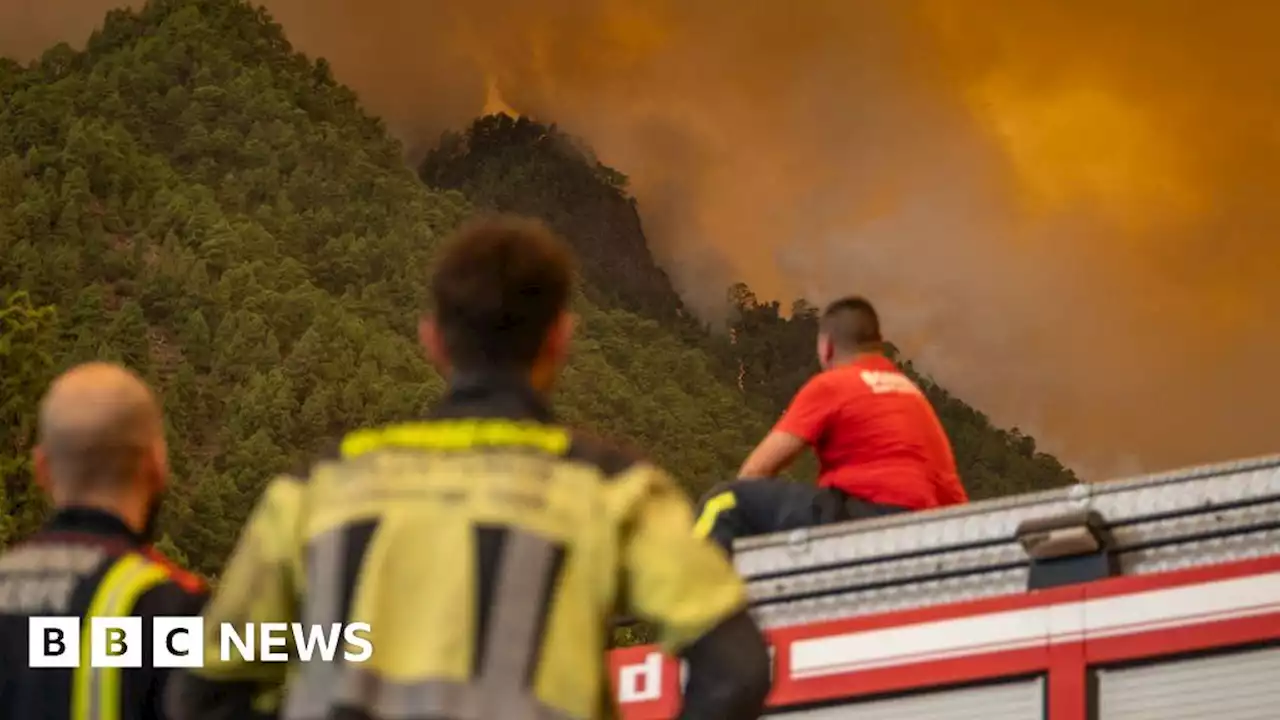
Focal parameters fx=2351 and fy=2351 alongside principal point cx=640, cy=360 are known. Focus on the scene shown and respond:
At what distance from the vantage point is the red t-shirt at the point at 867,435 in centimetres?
686

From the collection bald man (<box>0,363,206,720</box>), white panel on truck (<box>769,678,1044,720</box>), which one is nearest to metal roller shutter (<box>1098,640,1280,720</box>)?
white panel on truck (<box>769,678,1044,720</box>)

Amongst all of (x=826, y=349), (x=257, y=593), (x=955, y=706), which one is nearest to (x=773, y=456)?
(x=826, y=349)

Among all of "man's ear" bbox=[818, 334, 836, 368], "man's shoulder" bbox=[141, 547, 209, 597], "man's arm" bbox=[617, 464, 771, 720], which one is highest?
"man's ear" bbox=[818, 334, 836, 368]

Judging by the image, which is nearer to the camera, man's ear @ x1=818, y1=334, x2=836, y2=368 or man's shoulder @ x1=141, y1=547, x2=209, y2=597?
man's shoulder @ x1=141, y1=547, x2=209, y2=597

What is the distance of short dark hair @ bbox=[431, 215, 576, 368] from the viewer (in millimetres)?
2816

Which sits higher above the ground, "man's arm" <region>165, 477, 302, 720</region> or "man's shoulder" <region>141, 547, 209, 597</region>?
"man's shoulder" <region>141, 547, 209, 597</region>

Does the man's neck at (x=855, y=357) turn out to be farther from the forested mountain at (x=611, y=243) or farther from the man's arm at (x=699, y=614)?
the forested mountain at (x=611, y=243)

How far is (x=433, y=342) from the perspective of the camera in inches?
114

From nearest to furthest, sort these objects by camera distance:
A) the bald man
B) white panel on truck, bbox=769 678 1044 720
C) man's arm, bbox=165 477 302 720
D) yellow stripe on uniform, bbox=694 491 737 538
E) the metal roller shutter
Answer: man's arm, bbox=165 477 302 720 < the bald man < the metal roller shutter < white panel on truck, bbox=769 678 1044 720 < yellow stripe on uniform, bbox=694 491 737 538

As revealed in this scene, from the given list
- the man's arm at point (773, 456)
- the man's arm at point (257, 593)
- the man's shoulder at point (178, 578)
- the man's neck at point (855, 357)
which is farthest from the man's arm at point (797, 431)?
the man's arm at point (257, 593)

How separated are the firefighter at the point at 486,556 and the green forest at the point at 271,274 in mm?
33483

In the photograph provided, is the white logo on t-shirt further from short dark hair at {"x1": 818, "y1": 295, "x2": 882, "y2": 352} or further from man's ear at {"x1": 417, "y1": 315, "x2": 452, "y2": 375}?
man's ear at {"x1": 417, "y1": 315, "x2": 452, "y2": 375}

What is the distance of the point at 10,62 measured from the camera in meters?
70.6

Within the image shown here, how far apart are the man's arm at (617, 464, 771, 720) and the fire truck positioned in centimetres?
241
